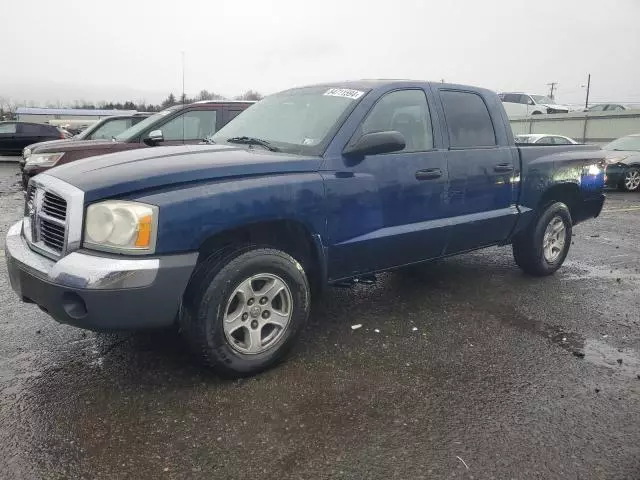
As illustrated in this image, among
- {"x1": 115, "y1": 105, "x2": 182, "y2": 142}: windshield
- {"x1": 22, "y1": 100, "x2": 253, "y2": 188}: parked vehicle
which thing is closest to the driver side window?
{"x1": 22, "y1": 100, "x2": 253, "y2": 188}: parked vehicle

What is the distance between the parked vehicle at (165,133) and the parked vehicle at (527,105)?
2558 centimetres

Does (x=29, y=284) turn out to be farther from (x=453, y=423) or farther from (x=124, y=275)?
(x=453, y=423)

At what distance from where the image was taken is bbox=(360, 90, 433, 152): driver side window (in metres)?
3.96

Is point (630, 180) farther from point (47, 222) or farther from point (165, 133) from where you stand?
point (47, 222)

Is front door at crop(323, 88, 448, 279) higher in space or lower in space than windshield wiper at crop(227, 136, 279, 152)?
lower

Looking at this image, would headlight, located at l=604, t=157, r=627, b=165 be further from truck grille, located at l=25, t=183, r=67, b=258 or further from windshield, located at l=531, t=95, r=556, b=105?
windshield, located at l=531, t=95, r=556, b=105

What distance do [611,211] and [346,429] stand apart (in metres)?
9.64

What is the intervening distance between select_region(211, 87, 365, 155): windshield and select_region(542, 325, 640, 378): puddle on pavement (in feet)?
7.45

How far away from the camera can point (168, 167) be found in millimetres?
3049

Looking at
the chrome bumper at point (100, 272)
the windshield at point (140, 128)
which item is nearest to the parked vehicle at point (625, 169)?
the windshield at point (140, 128)

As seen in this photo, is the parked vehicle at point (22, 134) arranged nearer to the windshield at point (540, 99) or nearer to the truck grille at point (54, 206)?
the truck grille at point (54, 206)

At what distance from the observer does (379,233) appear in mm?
3797

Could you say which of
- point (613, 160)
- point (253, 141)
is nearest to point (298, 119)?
point (253, 141)

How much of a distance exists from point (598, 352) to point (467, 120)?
2121mm
